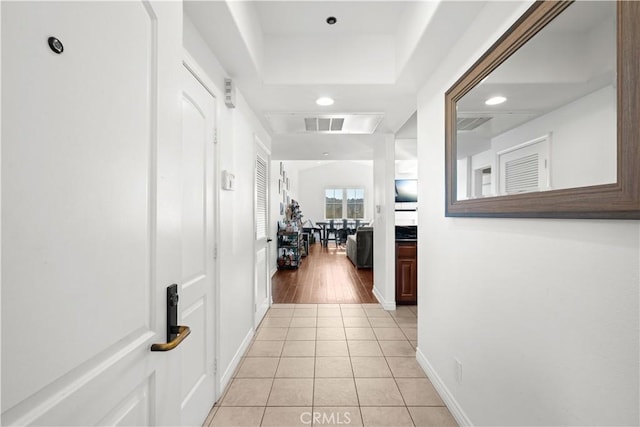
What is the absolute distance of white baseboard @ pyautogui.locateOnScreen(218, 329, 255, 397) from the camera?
1827mm

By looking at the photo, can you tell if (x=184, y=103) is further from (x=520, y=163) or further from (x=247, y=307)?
(x=247, y=307)

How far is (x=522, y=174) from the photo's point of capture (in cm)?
106

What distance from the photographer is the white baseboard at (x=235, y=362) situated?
1.83 meters

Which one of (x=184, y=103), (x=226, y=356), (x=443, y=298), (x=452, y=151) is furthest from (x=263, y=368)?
(x=452, y=151)

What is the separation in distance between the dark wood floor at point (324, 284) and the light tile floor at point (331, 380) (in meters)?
0.77

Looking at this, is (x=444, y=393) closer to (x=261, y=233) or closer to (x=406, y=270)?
(x=406, y=270)

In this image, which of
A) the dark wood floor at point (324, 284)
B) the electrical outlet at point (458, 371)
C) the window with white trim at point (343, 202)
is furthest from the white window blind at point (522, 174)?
the window with white trim at point (343, 202)

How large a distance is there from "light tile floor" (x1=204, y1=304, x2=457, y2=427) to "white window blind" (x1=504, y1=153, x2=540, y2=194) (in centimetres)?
142

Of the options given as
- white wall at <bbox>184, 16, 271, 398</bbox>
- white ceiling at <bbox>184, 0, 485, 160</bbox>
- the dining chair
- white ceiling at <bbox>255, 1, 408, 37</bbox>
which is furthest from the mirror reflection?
the dining chair

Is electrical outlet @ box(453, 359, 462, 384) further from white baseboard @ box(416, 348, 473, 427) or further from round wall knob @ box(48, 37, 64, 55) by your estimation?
round wall knob @ box(48, 37, 64, 55)

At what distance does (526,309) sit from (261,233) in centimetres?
250

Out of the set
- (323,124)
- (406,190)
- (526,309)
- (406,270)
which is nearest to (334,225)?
(406,190)

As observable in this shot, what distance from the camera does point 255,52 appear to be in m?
1.81

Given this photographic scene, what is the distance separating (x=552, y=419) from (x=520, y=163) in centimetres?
94
